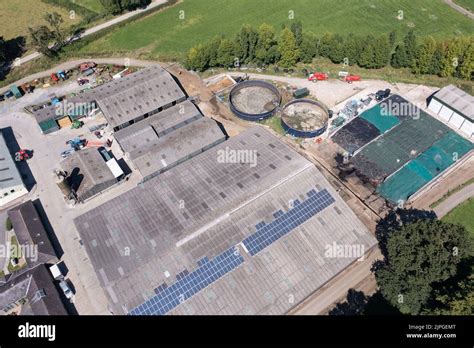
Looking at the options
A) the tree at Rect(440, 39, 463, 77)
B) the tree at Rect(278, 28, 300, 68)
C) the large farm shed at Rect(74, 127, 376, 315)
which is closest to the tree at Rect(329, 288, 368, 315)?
the large farm shed at Rect(74, 127, 376, 315)

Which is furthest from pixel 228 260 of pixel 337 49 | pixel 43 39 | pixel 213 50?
pixel 43 39

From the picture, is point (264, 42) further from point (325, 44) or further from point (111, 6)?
point (111, 6)

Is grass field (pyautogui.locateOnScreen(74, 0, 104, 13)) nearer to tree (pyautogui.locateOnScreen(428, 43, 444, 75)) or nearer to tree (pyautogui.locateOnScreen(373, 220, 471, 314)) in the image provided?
tree (pyautogui.locateOnScreen(428, 43, 444, 75))

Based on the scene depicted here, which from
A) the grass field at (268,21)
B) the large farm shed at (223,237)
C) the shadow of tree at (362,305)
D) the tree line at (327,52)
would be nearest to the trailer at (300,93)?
the tree line at (327,52)

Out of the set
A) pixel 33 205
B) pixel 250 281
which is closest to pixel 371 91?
pixel 250 281

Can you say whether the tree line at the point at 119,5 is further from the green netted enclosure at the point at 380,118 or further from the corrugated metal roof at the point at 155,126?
the green netted enclosure at the point at 380,118

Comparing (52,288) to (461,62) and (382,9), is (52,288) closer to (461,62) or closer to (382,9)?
(461,62)
